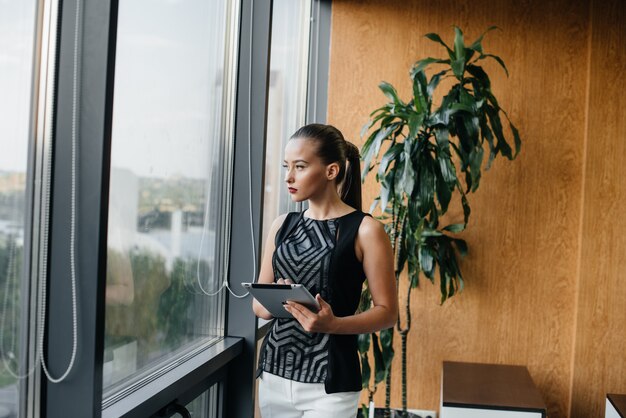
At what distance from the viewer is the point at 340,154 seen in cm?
190

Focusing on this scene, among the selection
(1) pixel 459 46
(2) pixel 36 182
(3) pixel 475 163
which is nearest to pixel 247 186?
(2) pixel 36 182

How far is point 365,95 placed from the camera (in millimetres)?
4191

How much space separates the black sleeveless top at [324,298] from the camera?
1.77 meters

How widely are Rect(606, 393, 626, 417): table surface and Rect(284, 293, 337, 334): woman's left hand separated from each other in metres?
1.98

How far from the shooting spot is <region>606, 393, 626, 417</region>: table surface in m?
3.07

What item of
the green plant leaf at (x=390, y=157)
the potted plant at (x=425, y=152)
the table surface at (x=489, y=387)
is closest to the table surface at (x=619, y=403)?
the table surface at (x=489, y=387)

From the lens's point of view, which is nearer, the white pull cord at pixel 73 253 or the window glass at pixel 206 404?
the white pull cord at pixel 73 253

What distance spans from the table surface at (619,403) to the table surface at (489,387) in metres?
0.34

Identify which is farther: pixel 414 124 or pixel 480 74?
pixel 480 74

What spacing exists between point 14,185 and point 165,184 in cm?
74

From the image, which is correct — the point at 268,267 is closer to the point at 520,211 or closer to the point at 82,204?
the point at 82,204

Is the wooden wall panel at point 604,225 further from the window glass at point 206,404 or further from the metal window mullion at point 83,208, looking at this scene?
the metal window mullion at point 83,208

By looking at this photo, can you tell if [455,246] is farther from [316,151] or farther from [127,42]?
[127,42]

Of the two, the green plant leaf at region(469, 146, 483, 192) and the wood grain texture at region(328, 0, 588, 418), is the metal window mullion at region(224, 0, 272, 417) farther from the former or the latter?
the wood grain texture at region(328, 0, 588, 418)
